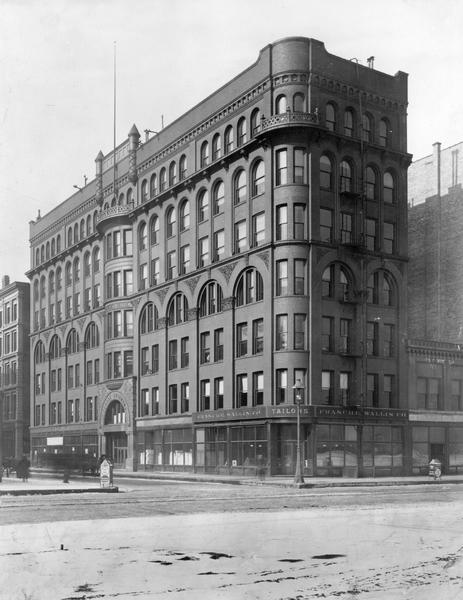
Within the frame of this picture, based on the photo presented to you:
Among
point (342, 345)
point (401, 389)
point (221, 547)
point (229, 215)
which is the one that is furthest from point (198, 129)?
point (221, 547)

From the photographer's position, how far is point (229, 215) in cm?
5775

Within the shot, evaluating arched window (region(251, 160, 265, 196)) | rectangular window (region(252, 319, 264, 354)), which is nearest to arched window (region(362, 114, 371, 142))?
arched window (region(251, 160, 265, 196))

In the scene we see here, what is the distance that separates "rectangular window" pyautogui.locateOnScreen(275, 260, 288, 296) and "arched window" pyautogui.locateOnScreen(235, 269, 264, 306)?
5.46 feet

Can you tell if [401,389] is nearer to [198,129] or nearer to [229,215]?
[229,215]

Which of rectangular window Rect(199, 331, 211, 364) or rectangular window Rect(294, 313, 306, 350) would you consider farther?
rectangular window Rect(199, 331, 211, 364)

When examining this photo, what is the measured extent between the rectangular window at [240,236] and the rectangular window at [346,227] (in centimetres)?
653

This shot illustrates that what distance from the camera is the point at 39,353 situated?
3708 inches

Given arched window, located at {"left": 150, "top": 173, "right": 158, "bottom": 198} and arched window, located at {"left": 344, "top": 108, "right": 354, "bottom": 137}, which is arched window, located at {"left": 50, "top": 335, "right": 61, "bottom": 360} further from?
arched window, located at {"left": 344, "top": 108, "right": 354, "bottom": 137}

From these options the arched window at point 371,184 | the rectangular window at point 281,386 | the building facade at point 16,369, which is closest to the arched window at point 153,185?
the arched window at point 371,184

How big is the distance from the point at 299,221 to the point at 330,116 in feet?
24.8

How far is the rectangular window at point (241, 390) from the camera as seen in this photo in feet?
179

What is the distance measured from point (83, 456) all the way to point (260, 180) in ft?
68.2

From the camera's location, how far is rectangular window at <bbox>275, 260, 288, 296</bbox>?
5228 cm

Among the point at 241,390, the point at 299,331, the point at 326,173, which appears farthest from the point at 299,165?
the point at 241,390
